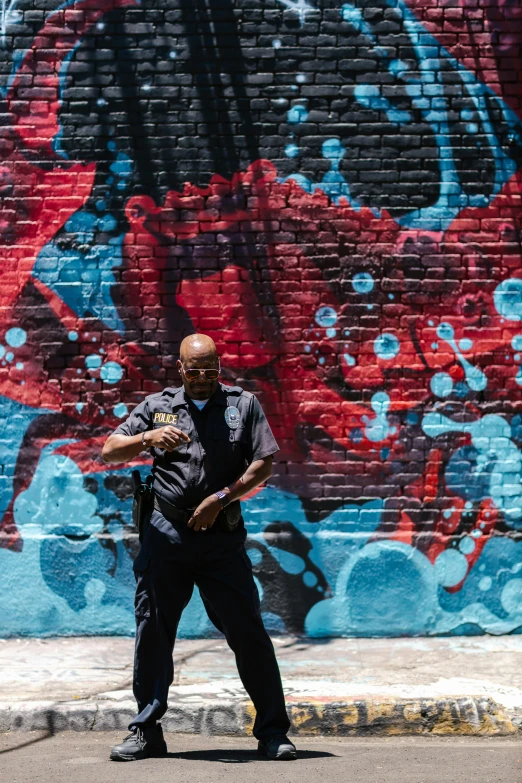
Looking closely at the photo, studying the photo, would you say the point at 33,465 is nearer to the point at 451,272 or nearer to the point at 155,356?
the point at 155,356

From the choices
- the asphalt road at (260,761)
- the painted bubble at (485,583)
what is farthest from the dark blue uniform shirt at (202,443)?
the painted bubble at (485,583)

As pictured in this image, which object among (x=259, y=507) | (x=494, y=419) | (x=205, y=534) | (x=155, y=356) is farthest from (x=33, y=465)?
(x=494, y=419)

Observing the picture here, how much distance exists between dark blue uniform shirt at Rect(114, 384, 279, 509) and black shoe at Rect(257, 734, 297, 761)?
41.6 inches

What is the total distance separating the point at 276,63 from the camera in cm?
673

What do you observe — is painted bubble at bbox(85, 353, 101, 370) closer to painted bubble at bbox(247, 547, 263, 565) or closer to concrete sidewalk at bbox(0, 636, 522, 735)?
painted bubble at bbox(247, 547, 263, 565)

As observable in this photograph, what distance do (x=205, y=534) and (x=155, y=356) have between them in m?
2.40

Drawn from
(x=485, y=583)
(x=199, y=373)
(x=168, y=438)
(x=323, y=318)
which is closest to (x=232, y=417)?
(x=199, y=373)

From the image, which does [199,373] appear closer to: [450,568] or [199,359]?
[199,359]

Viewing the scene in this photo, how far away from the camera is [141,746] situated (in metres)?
4.49

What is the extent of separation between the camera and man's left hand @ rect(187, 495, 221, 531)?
14.6 ft

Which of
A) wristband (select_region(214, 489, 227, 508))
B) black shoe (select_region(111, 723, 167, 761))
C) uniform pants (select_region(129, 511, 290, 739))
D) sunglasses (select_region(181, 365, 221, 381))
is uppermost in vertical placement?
sunglasses (select_region(181, 365, 221, 381))

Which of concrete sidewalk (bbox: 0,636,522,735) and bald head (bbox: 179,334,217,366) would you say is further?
concrete sidewalk (bbox: 0,636,522,735)

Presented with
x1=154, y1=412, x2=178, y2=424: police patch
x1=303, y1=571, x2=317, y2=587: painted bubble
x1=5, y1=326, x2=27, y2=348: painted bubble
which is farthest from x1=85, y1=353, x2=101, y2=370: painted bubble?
x1=154, y1=412, x2=178, y2=424: police patch

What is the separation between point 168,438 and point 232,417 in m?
0.37
